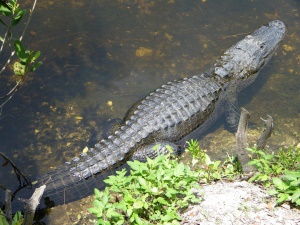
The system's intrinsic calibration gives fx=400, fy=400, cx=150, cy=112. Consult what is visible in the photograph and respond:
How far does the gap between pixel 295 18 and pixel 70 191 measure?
5503 mm

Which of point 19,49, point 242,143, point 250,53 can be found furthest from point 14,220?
point 250,53

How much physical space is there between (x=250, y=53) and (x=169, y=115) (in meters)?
2.23

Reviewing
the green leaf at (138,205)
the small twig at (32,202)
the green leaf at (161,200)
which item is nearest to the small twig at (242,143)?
the green leaf at (161,200)

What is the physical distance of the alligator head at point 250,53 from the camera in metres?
6.67

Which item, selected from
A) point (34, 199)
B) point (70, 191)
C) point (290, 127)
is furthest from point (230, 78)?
point (34, 199)

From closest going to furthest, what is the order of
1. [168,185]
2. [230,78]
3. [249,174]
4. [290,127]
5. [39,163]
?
[168,185] → [249,174] → [39,163] → [290,127] → [230,78]

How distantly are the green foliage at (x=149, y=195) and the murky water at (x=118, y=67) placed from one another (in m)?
1.72

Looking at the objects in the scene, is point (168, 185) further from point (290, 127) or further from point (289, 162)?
point (290, 127)

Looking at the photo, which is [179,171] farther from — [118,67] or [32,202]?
[118,67]

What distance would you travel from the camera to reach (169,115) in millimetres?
5656

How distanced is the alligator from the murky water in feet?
0.81

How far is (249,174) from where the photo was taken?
3875 mm

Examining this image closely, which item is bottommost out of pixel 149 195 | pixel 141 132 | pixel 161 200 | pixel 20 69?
pixel 141 132

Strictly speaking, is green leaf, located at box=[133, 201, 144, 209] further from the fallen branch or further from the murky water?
the murky water
